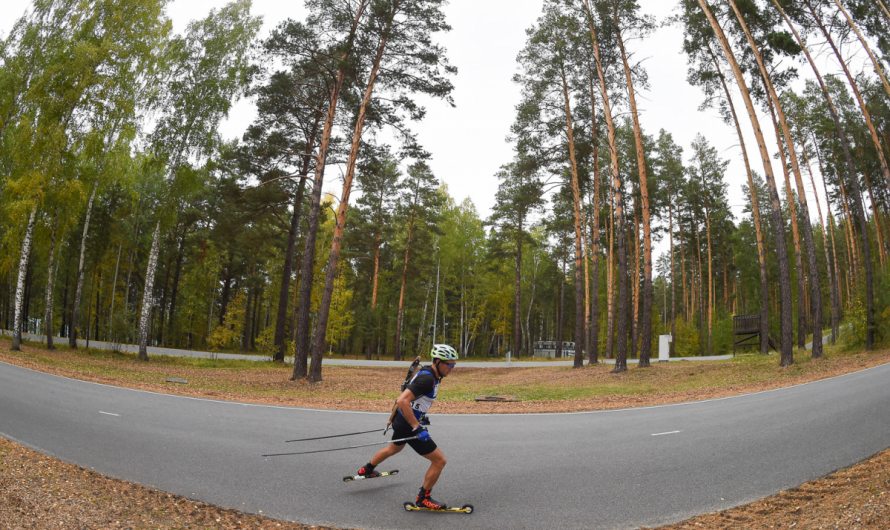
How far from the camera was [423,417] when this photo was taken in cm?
493

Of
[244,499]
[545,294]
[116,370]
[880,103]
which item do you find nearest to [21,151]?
[116,370]

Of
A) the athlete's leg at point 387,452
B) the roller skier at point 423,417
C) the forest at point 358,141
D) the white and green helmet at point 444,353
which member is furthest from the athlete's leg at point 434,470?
the forest at point 358,141

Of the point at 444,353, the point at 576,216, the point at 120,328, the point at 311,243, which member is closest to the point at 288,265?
the point at 311,243

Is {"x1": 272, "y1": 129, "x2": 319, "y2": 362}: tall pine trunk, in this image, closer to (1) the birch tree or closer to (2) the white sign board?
(1) the birch tree

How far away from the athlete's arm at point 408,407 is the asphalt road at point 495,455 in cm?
102

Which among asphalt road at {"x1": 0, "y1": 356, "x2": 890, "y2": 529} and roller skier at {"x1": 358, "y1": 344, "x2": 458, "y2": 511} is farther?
asphalt road at {"x1": 0, "y1": 356, "x2": 890, "y2": 529}

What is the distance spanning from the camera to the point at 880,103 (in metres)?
28.2

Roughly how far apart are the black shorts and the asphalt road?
680 millimetres

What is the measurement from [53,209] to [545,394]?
23.5m

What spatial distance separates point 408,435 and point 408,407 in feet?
1.44

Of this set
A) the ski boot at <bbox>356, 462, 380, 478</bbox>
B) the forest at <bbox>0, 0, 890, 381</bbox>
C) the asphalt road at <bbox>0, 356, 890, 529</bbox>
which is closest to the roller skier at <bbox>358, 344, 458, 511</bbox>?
the asphalt road at <bbox>0, 356, 890, 529</bbox>

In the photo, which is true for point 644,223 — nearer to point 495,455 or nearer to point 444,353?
point 495,455

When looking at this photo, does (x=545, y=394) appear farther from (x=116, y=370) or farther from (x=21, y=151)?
(x=21, y=151)

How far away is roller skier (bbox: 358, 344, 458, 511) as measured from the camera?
478cm
